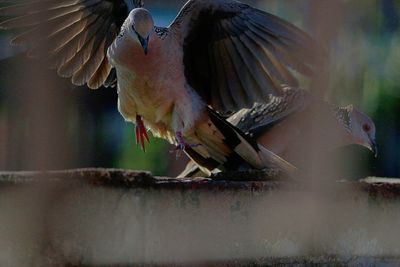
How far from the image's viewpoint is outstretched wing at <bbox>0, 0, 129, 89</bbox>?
2.65m

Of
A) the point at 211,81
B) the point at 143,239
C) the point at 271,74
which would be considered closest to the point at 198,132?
the point at 211,81

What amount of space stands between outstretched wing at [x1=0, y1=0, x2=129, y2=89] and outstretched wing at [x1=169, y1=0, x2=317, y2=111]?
0.36 meters

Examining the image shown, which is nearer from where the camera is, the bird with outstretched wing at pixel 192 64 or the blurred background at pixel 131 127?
the blurred background at pixel 131 127

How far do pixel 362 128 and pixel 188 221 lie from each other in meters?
2.55

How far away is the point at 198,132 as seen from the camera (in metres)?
2.60

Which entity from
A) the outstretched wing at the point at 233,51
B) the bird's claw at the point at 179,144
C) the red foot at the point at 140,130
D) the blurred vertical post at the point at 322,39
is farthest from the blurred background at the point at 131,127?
the bird's claw at the point at 179,144

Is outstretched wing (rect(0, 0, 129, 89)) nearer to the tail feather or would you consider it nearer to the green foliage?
the tail feather

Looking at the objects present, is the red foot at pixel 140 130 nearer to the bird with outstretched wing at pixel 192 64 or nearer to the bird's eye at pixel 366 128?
the bird with outstretched wing at pixel 192 64

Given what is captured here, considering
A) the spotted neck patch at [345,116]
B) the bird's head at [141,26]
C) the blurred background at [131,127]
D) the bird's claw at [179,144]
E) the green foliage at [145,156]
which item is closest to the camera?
the blurred background at [131,127]

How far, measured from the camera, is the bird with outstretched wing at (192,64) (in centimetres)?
240

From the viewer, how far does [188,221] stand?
133 centimetres

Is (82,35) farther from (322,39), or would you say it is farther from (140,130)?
(322,39)

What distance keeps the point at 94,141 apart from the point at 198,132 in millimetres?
1518

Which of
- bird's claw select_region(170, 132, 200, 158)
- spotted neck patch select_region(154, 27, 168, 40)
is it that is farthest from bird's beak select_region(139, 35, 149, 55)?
bird's claw select_region(170, 132, 200, 158)
